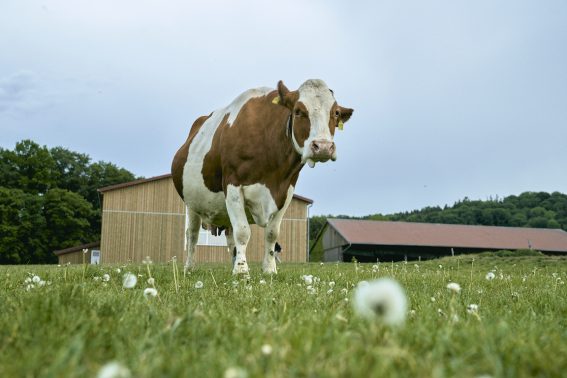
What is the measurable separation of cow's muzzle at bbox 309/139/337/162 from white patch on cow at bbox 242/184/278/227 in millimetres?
1420

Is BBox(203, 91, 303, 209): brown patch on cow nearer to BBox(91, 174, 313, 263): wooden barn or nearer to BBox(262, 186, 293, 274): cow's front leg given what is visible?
BBox(262, 186, 293, 274): cow's front leg

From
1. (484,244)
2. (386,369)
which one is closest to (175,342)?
(386,369)

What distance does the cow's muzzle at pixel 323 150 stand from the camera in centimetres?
671

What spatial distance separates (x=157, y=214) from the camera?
36.6 m

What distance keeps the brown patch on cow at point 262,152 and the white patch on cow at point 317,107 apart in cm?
55

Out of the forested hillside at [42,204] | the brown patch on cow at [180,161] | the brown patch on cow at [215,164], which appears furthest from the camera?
the forested hillside at [42,204]

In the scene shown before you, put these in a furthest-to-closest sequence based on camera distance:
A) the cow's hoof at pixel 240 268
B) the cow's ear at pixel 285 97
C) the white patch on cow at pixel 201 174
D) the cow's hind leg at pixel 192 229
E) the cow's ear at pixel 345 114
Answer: the cow's hind leg at pixel 192 229
the white patch on cow at pixel 201 174
the cow's ear at pixel 345 114
the cow's ear at pixel 285 97
the cow's hoof at pixel 240 268

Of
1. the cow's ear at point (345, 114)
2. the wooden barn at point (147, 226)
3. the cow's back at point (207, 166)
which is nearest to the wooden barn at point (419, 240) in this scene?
the wooden barn at point (147, 226)

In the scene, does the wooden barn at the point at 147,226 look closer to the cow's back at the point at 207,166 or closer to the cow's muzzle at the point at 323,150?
the cow's back at the point at 207,166

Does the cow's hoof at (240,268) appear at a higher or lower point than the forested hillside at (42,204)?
lower

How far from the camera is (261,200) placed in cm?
805

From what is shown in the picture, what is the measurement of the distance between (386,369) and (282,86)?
6.60 metres

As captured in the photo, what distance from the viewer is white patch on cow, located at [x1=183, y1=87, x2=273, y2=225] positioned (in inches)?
353

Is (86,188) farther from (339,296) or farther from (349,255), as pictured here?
(339,296)
